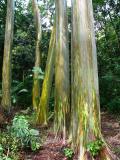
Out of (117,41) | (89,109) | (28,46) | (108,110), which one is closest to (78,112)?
(89,109)

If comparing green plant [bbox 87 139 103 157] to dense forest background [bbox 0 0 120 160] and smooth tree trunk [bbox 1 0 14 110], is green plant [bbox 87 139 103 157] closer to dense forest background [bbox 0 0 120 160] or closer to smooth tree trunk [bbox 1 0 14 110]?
dense forest background [bbox 0 0 120 160]

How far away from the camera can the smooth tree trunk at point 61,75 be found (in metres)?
10.8

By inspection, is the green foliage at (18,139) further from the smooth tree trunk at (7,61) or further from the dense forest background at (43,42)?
the dense forest background at (43,42)

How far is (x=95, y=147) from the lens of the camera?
792 cm

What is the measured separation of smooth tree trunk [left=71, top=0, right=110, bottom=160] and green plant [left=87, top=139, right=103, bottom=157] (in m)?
0.11

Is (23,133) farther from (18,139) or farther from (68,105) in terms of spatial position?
(68,105)

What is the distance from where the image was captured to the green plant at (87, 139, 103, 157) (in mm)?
7898

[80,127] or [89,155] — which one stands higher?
[80,127]

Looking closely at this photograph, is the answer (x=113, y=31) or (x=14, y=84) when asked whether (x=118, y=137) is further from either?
(x=113, y=31)

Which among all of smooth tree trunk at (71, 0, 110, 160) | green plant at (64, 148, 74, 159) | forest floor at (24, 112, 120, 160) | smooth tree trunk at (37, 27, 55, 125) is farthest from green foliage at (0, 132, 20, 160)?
smooth tree trunk at (37, 27, 55, 125)

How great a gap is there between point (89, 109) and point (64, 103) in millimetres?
2728

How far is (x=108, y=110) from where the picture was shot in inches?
667

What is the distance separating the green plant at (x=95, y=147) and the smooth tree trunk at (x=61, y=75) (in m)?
2.69

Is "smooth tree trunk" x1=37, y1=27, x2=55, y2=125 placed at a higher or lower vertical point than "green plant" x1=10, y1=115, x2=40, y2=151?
higher
